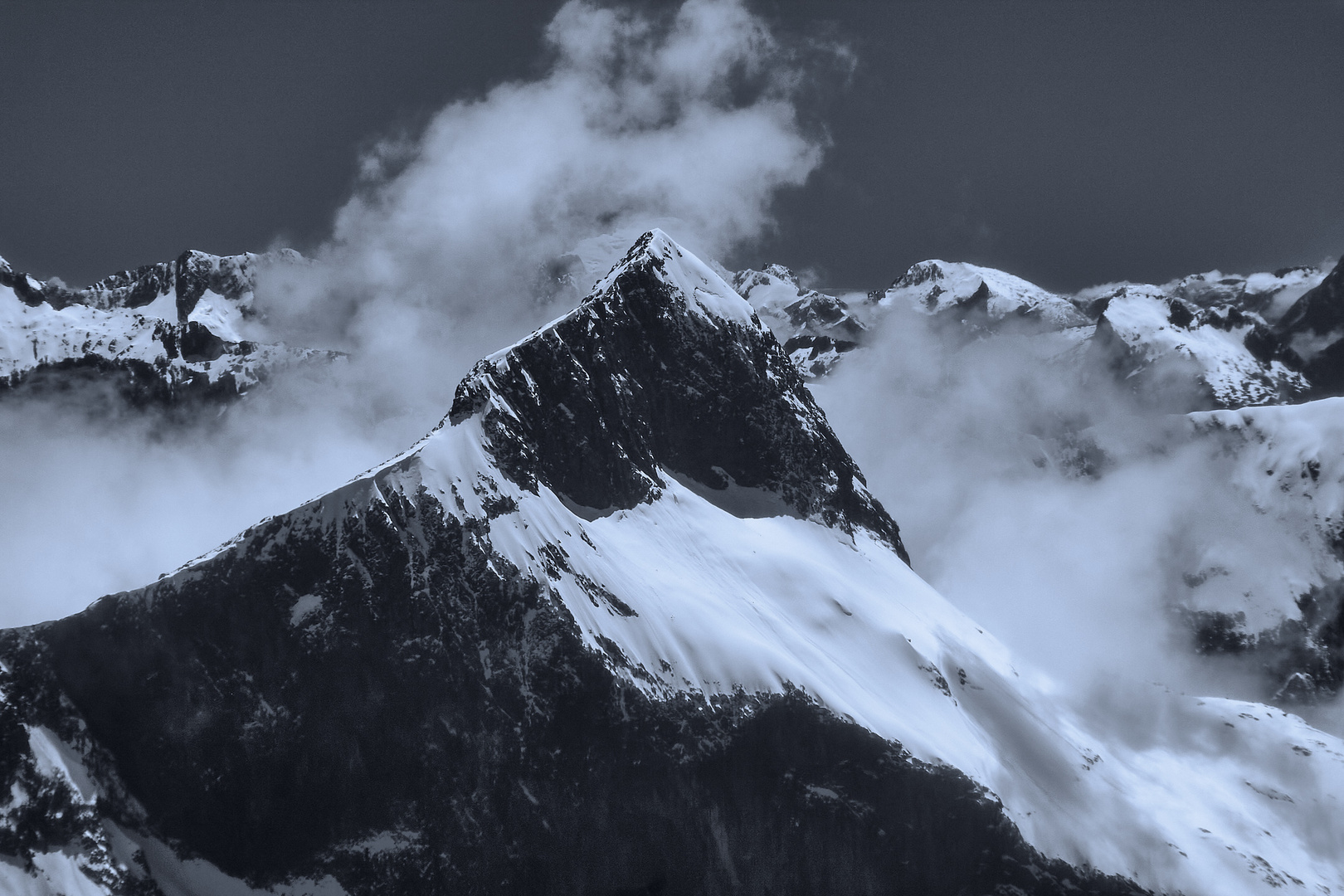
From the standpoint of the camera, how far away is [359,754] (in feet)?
634

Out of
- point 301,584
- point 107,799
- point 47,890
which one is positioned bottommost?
point 47,890

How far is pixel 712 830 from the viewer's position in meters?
198

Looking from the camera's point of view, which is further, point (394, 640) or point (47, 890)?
point (394, 640)

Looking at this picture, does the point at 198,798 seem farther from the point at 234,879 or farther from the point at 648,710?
the point at 648,710

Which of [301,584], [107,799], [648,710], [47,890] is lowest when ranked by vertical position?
[47,890]

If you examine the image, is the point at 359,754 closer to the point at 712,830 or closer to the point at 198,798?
the point at 198,798

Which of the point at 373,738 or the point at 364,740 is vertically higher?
the point at 373,738

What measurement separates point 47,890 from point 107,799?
51.7 feet

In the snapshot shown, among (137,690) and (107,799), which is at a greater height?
(137,690)

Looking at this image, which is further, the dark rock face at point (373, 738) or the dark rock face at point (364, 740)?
the dark rock face at point (373, 738)

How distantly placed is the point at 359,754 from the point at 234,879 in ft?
84.5

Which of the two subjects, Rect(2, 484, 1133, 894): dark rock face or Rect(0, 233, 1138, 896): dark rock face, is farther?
Rect(2, 484, 1133, 894): dark rock face

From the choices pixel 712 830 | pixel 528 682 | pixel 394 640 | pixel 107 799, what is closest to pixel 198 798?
pixel 107 799

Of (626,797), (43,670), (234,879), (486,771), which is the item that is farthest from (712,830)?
(43,670)
